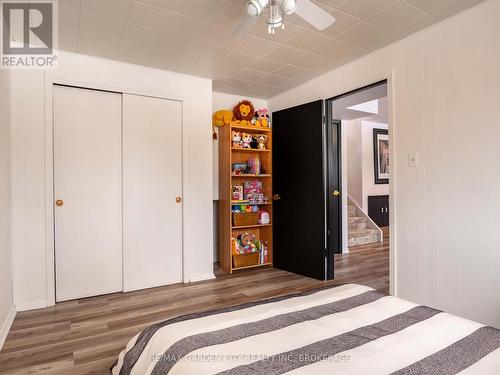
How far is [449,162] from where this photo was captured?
2.36 metres

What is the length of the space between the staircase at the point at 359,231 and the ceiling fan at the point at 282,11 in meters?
4.43

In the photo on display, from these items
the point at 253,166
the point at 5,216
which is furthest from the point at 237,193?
the point at 5,216

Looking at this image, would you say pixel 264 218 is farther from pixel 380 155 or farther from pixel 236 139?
pixel 380 155

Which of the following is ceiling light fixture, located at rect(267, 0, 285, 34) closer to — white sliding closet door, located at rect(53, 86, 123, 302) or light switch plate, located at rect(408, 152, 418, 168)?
light switch plate, located at rect(408, 152, 418, 168)

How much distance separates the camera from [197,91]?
361 cm

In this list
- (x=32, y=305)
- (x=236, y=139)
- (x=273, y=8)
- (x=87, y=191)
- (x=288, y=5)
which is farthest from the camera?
(x=236, y=139)

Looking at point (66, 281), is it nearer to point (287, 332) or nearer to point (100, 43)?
point (100, 43)

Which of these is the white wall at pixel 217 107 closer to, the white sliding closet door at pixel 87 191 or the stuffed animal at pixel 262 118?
the stuffed animal at pixel 262 118

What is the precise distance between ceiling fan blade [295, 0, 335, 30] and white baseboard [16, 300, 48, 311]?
3.17 metres

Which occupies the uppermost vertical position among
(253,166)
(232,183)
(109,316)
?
(253,166)

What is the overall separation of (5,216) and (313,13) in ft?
8.90

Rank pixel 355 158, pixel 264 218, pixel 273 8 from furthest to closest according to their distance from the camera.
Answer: pixel 355 158 → pixel 264 218 → pixel 273 8

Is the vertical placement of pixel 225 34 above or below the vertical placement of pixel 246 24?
above

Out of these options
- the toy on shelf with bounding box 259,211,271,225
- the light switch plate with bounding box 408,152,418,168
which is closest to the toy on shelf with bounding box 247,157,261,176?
the toy on shelf with bounding box 259,211,271,225
